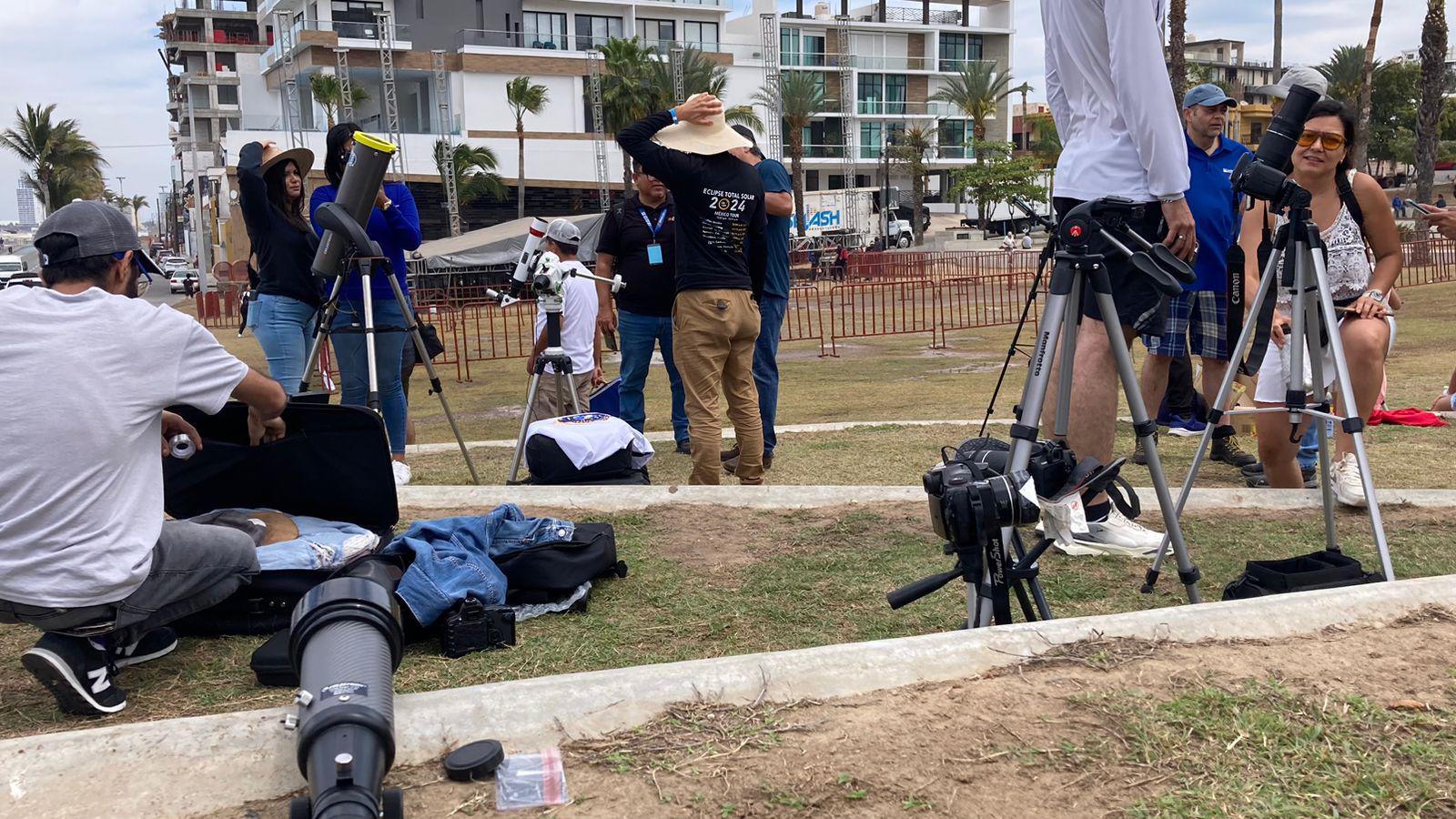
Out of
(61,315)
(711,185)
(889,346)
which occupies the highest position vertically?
(711,185)

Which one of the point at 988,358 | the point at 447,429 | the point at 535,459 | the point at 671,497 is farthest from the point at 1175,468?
the point at 988,358

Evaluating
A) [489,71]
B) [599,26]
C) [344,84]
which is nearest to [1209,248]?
[344,84]

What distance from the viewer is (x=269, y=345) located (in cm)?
634

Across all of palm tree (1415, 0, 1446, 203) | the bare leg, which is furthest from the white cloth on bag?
palm tree (1415, 0, 1446, 203)

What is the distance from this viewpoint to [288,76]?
6331cm

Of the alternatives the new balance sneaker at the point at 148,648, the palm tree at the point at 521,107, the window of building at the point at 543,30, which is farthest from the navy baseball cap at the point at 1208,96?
the window of building at the point at 543,30

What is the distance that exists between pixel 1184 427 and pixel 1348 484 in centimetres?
296

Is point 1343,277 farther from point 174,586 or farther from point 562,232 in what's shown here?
point 174,586

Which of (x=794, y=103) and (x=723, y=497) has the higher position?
(x=794, y=103)

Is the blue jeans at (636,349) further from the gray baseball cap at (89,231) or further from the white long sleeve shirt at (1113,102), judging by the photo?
the gray baseball cap at (89,231)

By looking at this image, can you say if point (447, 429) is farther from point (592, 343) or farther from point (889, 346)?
point (889, 346)

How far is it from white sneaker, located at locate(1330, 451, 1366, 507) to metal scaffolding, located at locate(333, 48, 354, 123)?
2319 inches

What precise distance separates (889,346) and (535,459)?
12463 mm

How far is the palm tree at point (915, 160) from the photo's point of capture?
7200 cm
